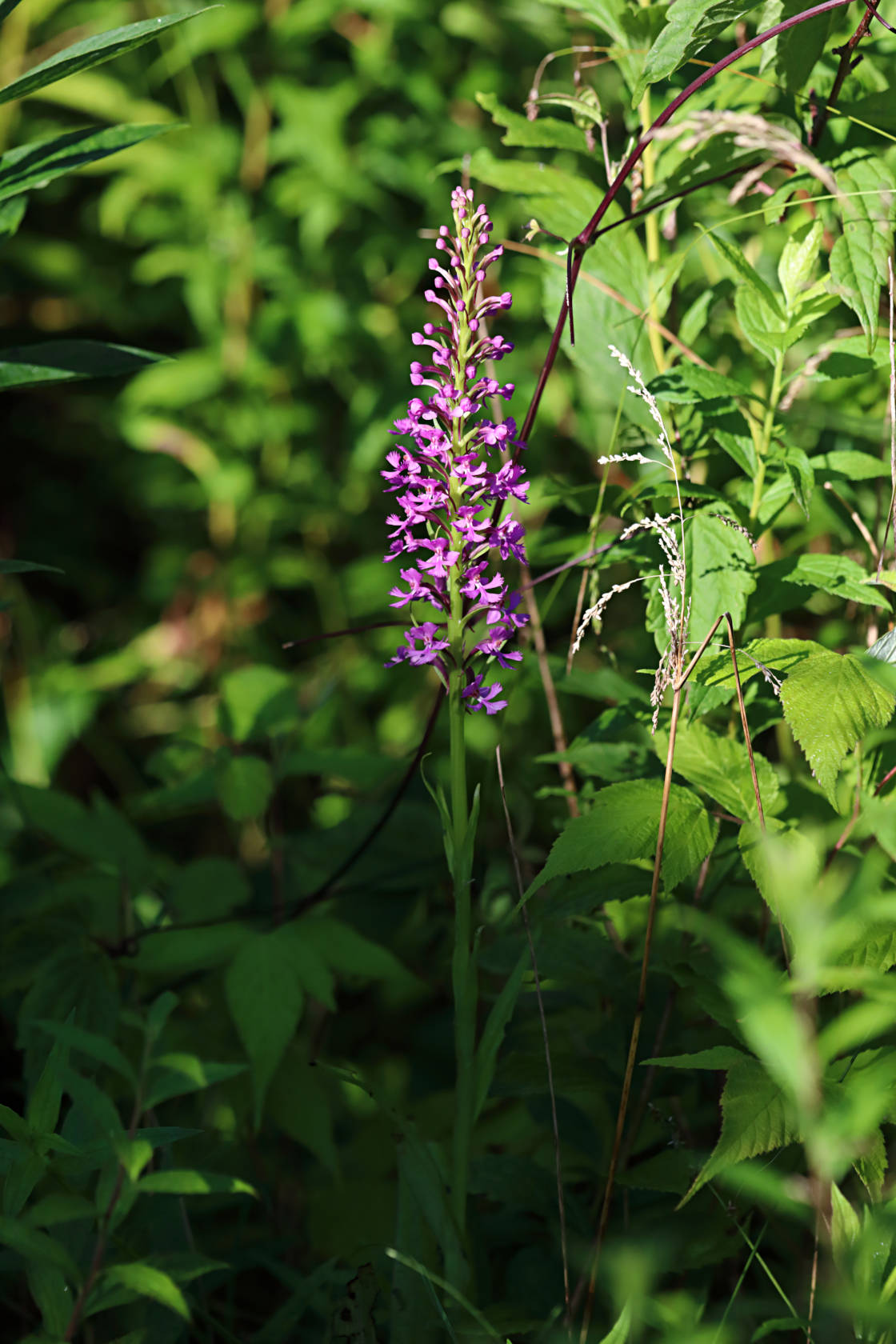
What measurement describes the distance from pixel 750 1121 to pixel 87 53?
1.19 meters

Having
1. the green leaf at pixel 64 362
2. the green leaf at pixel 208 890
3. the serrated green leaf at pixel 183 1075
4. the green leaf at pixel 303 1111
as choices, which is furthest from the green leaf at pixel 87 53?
the green leaf at pixel 303 1111

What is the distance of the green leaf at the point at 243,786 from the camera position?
1521 mm

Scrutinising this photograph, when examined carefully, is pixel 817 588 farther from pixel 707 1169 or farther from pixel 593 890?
pixel 707 1169

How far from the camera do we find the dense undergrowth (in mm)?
917

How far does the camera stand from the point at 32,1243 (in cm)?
78

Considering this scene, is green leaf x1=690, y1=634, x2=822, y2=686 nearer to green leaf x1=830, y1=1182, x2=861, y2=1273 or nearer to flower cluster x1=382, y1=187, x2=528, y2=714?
flower cluster x1=382, y1=187, x2=528, y2=714

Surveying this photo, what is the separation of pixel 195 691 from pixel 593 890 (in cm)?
205

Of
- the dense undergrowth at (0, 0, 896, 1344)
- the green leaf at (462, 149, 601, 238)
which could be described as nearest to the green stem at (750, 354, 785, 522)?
the dense undergrowth at (0, 0, 896, 1344)

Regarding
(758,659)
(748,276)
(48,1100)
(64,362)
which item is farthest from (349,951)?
(748,276)

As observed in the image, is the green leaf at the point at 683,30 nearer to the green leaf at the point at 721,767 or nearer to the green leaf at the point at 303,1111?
the green leaf at the point at 721,767

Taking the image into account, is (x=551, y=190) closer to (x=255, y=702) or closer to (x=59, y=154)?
(x=59, y=154)

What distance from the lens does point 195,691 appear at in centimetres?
299

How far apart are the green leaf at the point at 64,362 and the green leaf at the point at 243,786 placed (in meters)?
0.59

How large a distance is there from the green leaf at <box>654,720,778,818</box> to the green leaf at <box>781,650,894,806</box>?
0.13 m
